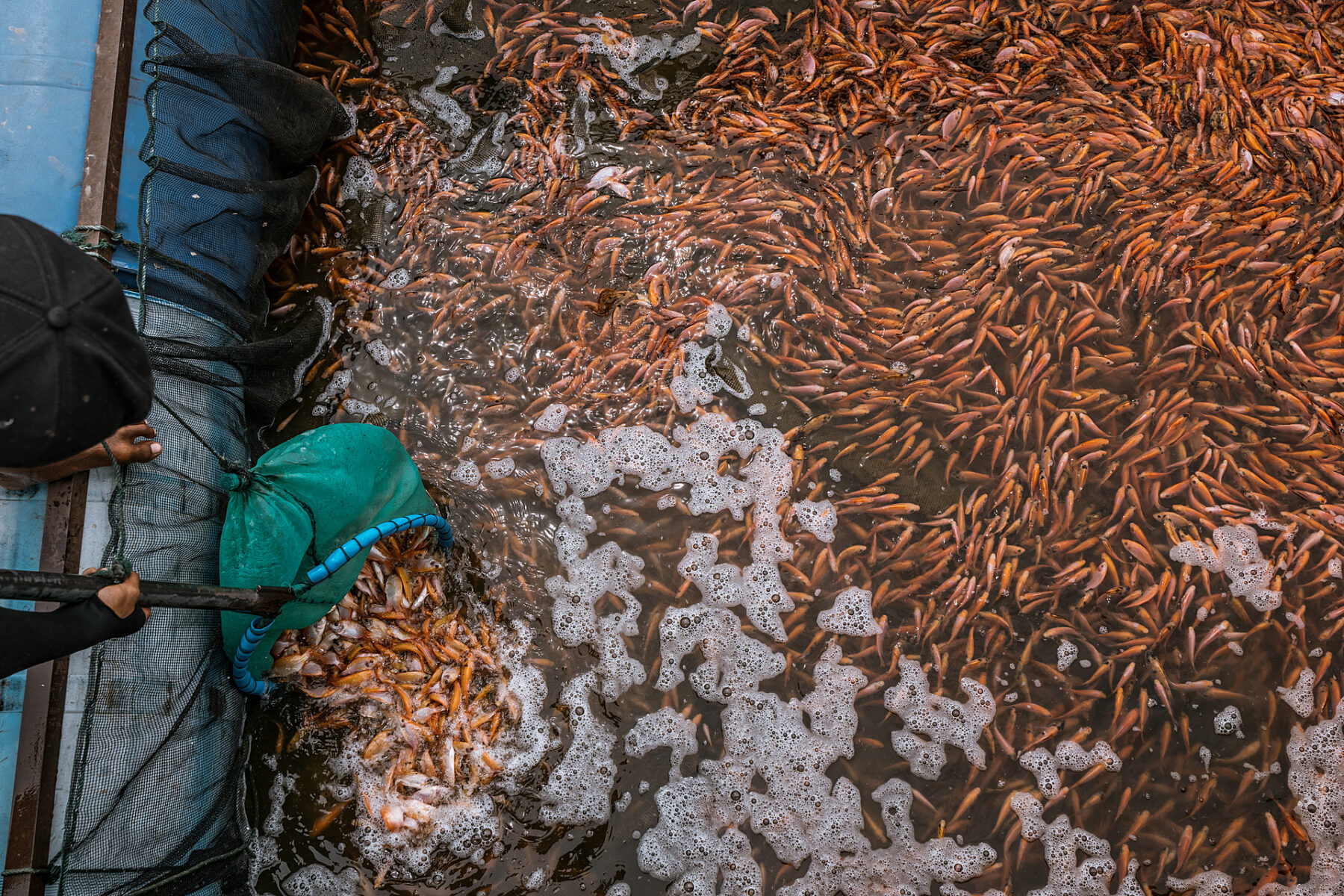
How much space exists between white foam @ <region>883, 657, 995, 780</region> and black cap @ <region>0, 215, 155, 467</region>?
150 inches

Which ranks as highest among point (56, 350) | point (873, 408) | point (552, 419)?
point (56, 350)

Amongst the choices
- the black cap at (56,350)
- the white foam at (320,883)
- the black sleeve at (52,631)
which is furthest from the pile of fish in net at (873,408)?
the black cap at (56,350)

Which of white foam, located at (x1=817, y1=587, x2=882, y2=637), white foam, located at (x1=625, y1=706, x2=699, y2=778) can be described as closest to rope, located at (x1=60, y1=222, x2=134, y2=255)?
white foam, located at (x1=625, y1=706, x2=699, y2=778)

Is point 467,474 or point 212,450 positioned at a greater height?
point 212,450

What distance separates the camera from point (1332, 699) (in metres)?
4.29

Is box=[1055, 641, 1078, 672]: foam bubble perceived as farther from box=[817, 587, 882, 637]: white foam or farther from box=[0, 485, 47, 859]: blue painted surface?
box=[0, 485, 47, 859]: blue painted surface

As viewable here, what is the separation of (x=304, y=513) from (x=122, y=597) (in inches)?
30.1

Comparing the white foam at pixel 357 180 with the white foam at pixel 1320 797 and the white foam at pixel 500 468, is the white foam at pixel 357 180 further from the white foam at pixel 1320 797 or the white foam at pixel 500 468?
the white foam at pixel 1320 797

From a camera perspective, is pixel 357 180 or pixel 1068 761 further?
pixel 357 180

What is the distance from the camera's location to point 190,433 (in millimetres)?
3334

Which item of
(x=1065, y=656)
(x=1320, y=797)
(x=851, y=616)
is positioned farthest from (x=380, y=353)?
(x=1320, y=797)

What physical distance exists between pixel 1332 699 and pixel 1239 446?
1494 millimetres

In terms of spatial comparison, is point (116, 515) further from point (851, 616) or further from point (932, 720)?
point (932, 720)

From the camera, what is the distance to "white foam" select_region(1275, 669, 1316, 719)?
427 cm
